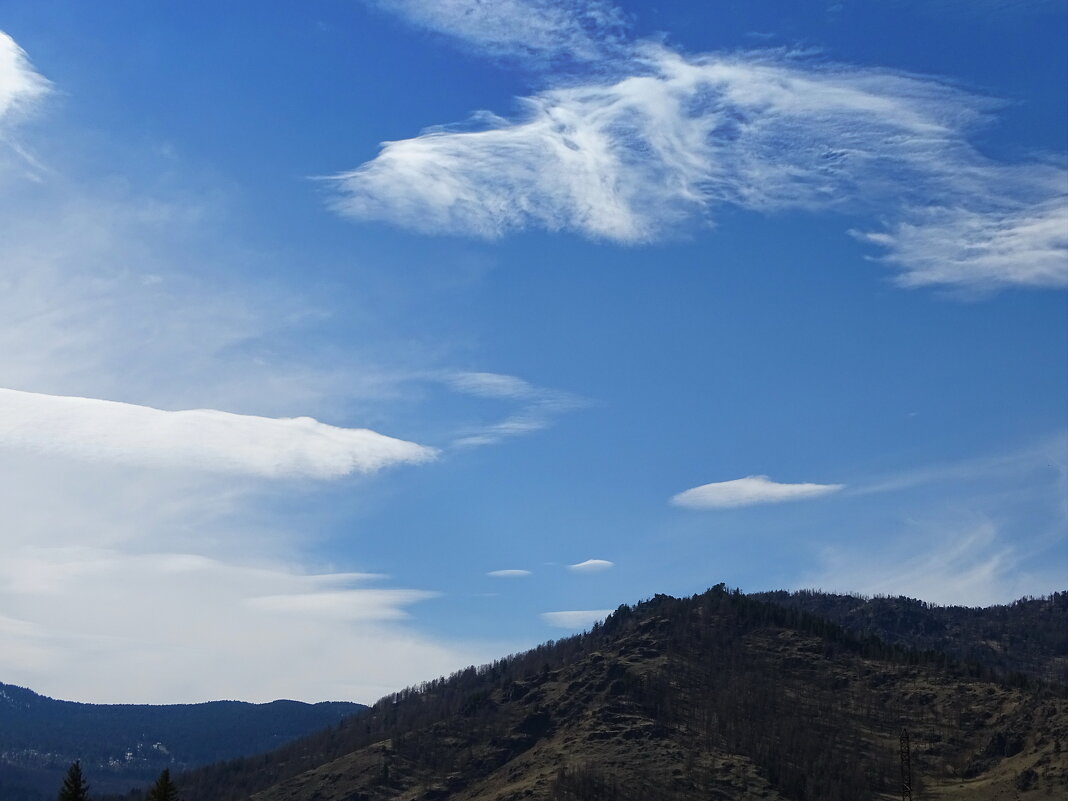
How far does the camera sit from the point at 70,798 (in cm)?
14150

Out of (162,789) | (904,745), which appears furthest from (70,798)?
A: (904,745)

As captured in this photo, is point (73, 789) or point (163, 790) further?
point (73, 789)

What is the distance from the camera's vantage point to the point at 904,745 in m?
145

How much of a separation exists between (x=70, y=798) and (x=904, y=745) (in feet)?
364

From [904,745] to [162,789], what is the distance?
99.2m

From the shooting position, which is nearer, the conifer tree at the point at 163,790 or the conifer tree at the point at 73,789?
the conifer tree at the point at 163,790

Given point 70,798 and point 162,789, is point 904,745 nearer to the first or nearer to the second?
point 162,789

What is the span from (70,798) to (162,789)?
38.4 ft

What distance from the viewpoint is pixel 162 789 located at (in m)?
143

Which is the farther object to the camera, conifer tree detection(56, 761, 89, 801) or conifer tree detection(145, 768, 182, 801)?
conifer tree detection(56, 761, 89, 801)
